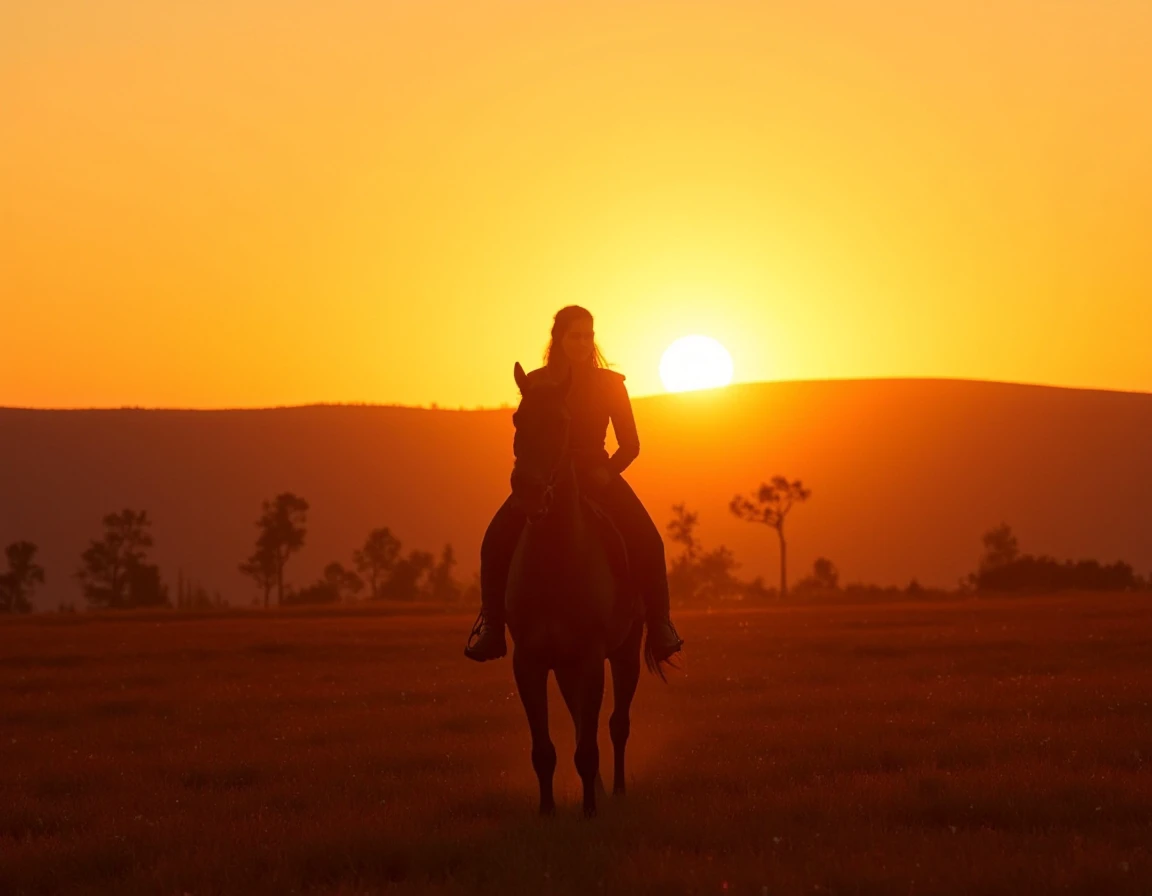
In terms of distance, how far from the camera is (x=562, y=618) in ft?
37.6

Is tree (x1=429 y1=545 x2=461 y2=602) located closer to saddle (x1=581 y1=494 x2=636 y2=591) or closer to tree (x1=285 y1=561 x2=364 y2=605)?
tree (x1=285 y1=561 x2=364 y2=605)

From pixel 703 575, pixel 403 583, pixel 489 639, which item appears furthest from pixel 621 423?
pixel 703 575

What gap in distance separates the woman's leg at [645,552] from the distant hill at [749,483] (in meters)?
133

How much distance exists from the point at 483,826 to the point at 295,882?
2.00 m

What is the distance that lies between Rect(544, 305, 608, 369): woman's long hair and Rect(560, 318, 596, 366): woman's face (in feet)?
0.14

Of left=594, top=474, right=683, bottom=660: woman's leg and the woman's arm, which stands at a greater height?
the woman's arm

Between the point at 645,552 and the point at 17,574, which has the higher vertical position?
the point at 17,574

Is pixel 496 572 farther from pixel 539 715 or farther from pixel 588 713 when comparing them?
pixel 588 713

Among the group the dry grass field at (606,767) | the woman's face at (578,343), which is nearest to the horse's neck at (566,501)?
the woman's face at (578,343)

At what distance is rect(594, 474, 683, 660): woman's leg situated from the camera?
40.9 ft

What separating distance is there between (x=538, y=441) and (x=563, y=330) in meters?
1.82

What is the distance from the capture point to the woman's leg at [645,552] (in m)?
12.5

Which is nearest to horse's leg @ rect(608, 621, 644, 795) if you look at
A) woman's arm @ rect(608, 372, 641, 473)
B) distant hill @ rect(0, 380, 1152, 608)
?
woman's arm @ rect(608, 372, 641, 473)

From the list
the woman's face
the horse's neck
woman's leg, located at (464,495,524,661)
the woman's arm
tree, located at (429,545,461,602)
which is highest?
the woman's face
